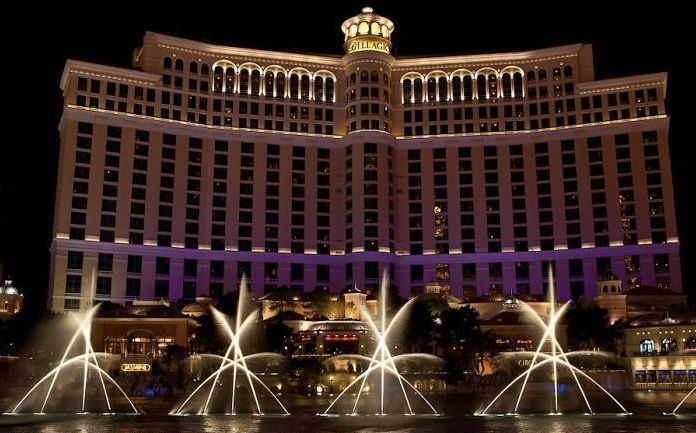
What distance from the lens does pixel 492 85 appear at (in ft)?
458

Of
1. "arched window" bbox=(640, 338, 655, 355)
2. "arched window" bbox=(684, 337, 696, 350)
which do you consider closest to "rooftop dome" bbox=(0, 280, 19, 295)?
"arched window" bbox=(640, 338, 655, 355)

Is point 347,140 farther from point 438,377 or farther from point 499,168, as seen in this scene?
point 438,377

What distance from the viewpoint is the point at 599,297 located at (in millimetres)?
113938

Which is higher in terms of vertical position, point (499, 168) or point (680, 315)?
point (499, 168)

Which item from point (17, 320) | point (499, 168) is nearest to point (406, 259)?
point (499, 168)

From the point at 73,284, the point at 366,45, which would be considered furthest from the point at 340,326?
the point at 366,45

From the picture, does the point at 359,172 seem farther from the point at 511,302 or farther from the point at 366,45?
the point at 511,302

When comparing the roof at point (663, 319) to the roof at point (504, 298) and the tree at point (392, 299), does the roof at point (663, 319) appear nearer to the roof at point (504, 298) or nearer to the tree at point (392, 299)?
the roof at point (504, 298)

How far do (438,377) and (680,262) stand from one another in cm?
6058

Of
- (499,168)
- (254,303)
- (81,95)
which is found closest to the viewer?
(254,303)

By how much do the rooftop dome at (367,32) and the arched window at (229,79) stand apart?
21.3 meters

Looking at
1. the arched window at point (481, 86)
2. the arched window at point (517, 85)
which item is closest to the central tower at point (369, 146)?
the arched window at point (481, 86)

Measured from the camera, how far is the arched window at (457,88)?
13974 cm

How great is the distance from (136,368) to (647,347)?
61.9 meters
